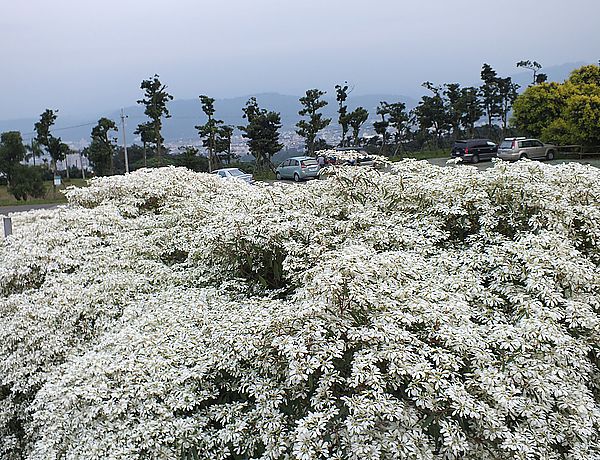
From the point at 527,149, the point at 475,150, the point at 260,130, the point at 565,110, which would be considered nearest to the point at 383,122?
the point at 475,150

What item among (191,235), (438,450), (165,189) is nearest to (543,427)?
(438,450)

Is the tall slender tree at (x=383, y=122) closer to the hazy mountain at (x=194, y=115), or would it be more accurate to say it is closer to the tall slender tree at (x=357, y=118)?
the tall slender tree at (x=357, y=118)

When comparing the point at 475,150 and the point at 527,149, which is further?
the point at 475,150

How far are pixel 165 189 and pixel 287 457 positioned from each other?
5358 mm

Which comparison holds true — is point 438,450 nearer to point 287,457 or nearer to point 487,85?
point 287,457

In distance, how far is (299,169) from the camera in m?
20.9

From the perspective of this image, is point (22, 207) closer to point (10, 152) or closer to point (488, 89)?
point (10, 152)

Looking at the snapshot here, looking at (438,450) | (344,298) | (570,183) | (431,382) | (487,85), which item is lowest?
(438,450)

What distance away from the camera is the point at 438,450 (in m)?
2.63

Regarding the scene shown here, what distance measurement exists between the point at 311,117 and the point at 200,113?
24.3 meters

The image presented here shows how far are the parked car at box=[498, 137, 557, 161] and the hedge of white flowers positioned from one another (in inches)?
644

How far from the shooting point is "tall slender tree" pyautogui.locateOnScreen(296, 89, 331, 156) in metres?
24.1

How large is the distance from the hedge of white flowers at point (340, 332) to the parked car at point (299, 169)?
50.4 ft

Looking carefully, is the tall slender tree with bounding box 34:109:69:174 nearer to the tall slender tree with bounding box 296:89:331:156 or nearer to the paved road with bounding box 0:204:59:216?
the paved road with bounding box 0:204:59:216
